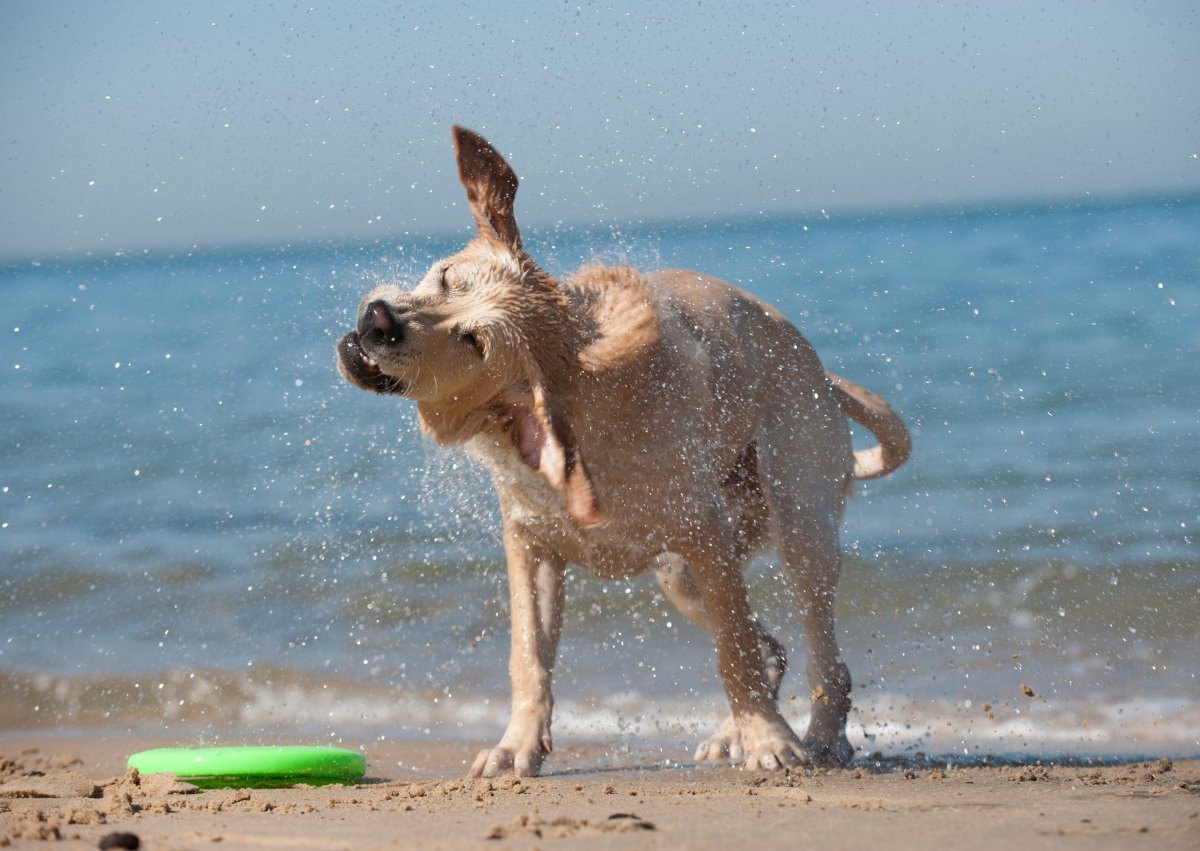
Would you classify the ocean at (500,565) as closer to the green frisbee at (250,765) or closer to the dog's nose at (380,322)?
the dog's nose at (380,322)

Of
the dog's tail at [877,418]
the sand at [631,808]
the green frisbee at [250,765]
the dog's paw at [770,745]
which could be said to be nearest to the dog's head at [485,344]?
the sand at [631,808]

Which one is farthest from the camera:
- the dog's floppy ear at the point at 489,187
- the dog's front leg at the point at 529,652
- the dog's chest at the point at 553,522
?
the dog's front leg at the point at 529,652

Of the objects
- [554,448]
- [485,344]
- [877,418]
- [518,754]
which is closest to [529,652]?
[518,754]

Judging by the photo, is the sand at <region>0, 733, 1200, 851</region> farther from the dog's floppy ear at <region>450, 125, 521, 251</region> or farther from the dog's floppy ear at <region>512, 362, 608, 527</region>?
the dog's floppy ear at <region>450, 125, 521, 251</region>

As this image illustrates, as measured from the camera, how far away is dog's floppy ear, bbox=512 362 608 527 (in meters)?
4.27

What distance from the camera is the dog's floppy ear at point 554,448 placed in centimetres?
427

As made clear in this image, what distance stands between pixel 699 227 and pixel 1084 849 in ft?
54.5

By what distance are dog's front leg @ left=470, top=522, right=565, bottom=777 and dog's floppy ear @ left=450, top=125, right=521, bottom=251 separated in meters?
1.12

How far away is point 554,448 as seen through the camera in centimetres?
439

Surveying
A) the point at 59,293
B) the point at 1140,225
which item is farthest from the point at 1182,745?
the point at 59,293

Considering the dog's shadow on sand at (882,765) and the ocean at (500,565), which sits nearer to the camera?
the dog's shadow on sand at (882,765)

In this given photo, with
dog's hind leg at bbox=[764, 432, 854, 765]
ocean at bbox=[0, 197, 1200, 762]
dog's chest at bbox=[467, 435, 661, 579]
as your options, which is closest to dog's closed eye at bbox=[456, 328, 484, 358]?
dog's chest at bbox=[467, 435, 661, 579]

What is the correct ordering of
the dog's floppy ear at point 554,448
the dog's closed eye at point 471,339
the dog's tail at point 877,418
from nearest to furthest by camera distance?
the dog's floppy ear at point 554,448, the dog's closed eye at point 471,339, the dog's tail at point 877,418

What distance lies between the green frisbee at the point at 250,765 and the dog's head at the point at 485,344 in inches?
50.0
